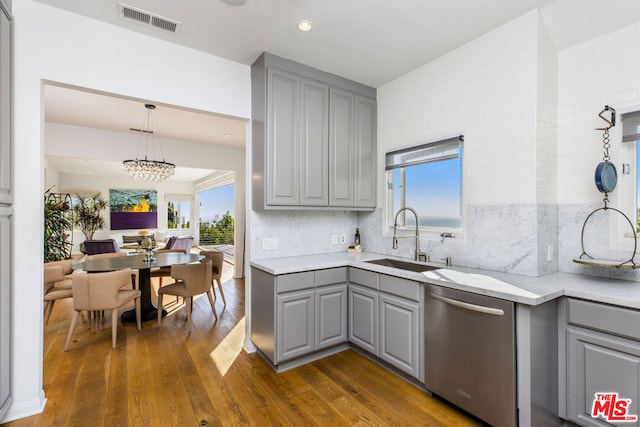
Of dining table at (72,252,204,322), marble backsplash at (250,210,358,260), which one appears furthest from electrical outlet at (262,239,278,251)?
dining table at (72,252,204,322)

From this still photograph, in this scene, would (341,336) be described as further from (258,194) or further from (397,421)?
(258,194)

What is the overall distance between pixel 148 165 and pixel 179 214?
26.7 feet

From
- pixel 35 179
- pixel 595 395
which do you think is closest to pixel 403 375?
pixel 595 395

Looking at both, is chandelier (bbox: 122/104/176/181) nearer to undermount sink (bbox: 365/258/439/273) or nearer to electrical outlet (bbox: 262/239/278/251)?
electrical outlet (bbox: 262/239/278/251)

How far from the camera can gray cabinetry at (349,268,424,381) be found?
226cm

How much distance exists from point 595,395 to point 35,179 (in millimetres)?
3685

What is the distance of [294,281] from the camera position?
8.41ft

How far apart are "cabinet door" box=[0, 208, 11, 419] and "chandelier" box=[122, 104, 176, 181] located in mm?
2922

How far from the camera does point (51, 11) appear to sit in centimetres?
208

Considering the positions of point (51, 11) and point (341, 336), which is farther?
point (341, 336)

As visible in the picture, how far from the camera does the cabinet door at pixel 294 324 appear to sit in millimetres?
2508

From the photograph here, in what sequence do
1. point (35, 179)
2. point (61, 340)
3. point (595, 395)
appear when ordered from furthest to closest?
point (61, 340) < point (35, 179) < point (595, 395)

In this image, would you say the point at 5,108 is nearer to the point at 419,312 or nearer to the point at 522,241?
the point at 419,312

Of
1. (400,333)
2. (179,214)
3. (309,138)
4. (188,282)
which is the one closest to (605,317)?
(400,333)
